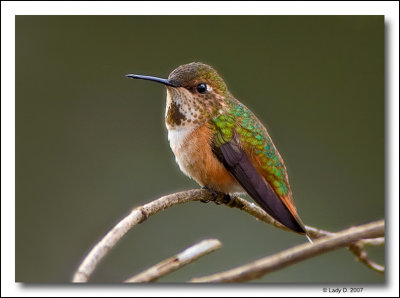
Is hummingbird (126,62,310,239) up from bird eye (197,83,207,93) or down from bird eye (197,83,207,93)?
down

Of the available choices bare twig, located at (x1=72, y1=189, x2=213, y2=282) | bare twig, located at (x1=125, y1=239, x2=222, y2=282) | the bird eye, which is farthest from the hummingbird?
bare twig, located at (x1=125, y1=239, x2=222, y2=282)

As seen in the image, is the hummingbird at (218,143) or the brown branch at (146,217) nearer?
the brown branch at (146,217)

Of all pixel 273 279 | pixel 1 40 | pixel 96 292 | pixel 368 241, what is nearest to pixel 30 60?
pixel 1 40

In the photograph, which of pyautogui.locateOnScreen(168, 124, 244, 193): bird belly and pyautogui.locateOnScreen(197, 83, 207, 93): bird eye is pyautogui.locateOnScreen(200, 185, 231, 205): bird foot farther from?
pyautogui.locateOnScreen(197, 83, 207, 93): bird eye

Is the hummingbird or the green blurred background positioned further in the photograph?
the green blurred background

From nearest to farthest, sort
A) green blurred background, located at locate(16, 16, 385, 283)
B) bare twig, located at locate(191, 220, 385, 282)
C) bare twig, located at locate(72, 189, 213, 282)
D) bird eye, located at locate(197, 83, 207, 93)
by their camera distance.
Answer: bare twig, located at locate(72, 189, 213, 282)
bare twig, located at locate(191, 220, 385, 282)
bird eye, located at locate(197, 83, 207, 93)
green blurred background, located at locate(16, 16, 385, 283)

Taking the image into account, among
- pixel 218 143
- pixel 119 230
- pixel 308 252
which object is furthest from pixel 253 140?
pixel 119 230

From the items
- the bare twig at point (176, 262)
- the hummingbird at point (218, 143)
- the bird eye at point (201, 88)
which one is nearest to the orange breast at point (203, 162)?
the hummingbird at point (218, 143)

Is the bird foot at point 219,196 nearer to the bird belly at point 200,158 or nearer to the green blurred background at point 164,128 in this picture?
the bird belly at point 200,158
